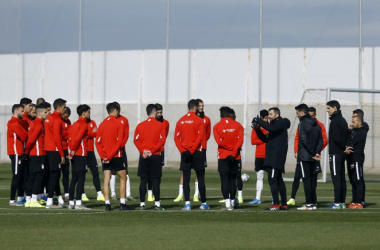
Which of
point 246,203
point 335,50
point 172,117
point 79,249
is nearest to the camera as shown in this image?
point 79,249

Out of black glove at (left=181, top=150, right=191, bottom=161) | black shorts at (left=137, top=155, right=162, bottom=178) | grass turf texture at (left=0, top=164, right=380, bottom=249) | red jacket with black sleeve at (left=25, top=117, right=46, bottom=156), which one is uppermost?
red jacket with black sleeve at (left=25, top=117, right=46, bottom=156)

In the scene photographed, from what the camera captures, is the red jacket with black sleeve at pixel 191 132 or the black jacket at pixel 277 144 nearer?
the black jacket at pixel 277 144

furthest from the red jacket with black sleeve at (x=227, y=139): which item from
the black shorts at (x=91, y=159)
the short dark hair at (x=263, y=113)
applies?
the black shorts at (x=91, y=159)

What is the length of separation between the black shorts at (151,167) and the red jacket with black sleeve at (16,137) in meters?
2.84

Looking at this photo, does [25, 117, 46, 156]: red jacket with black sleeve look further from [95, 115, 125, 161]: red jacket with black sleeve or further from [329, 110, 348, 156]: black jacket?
[329, 110, 348, 156]: black jacket

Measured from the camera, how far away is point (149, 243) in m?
11.7

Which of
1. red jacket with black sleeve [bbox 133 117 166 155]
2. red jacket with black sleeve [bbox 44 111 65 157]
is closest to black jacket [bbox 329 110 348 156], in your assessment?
red jacket with black sleeve [bbox 133 117 166 155]

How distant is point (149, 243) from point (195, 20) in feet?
116

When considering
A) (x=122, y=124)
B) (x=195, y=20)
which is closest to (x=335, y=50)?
(x=195, y=20)

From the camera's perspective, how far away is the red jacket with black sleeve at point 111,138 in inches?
666

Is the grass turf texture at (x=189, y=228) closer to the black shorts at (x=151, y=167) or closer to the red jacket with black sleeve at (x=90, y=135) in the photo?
the black shorts at (x=151, y=167)

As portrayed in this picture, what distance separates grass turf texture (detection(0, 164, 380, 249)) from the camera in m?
11.7

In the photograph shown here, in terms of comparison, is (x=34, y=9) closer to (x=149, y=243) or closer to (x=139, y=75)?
(x=139, y=75)

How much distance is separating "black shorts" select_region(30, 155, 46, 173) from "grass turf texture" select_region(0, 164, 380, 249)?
87 cm
